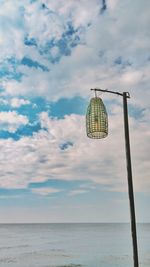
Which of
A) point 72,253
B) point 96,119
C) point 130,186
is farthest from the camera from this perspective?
point 72,253

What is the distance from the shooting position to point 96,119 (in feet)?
21.0

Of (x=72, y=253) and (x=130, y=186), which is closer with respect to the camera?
(x=130, y=186)

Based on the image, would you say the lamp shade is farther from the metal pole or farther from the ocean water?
the ocean water

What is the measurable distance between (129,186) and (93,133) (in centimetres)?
117

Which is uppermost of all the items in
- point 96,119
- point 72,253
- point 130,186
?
point 96,119

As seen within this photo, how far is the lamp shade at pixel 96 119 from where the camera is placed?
6398mm

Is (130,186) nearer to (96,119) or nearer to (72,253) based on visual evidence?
(96,119)

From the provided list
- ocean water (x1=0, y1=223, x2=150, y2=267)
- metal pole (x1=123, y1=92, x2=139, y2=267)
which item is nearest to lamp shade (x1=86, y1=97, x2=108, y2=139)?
metal pole (x1=123, y1=92, x2=139, y2=267)

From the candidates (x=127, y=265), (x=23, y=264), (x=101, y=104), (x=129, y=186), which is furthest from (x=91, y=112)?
(x=23, y=264)

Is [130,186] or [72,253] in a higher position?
[130,186]

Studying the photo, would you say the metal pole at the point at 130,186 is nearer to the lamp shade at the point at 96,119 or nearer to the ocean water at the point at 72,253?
the lamp shade at the point at 96,119

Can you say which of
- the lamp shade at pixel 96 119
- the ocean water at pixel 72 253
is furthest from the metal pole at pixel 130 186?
the ocean water at pixel 72 253

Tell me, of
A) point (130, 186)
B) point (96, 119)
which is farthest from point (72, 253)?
point (130, 186)

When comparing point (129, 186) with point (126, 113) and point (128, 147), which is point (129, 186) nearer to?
point (128, 147)
